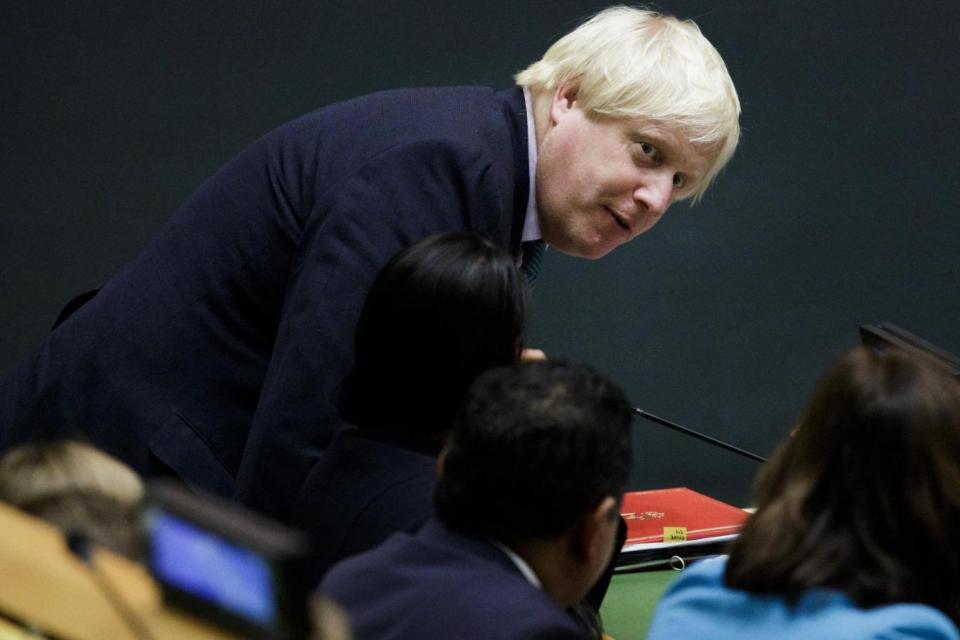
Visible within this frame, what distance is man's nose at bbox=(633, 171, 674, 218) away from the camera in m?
1.85

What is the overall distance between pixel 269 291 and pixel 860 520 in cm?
78

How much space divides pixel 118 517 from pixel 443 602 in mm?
266

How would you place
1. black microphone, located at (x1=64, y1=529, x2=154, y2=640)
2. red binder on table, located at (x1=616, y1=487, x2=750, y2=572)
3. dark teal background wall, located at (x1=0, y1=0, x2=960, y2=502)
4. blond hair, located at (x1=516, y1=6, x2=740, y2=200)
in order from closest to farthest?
black microphone, located at (x1=64, y1=529, x2=154, y2=640) → blond hair, located at (x1=516, y1=6, x2=740, y2=200) → red binder on table, located at (x1=616, y1=487, x2=750, y2=572) → dark teal background wall, located at (x1=0, y1=0, x2=960, y2=502)

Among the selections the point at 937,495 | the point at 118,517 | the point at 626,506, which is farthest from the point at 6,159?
the point at 937,495

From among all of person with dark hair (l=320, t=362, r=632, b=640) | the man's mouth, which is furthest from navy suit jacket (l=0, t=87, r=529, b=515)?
person with dark hair (l=320, t=362, r=632, b=640)

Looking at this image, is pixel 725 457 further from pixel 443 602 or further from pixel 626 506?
pixel 443 602

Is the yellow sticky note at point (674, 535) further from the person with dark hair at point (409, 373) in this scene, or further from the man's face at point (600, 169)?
the person with dark hair at point (409, 373)

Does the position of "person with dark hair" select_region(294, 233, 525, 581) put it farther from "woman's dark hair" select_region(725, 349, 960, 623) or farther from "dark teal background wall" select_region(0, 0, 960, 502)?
"dark teal background wall" select_region(0, 0, 960, 502)

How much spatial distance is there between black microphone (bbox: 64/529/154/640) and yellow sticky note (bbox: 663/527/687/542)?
1.65 metres

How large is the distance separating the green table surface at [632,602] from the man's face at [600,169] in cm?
53

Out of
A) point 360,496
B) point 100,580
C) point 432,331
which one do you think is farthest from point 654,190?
point 100,580

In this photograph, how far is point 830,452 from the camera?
1.32 metres

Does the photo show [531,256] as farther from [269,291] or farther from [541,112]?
[269,291]

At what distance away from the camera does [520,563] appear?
4.05 ft
